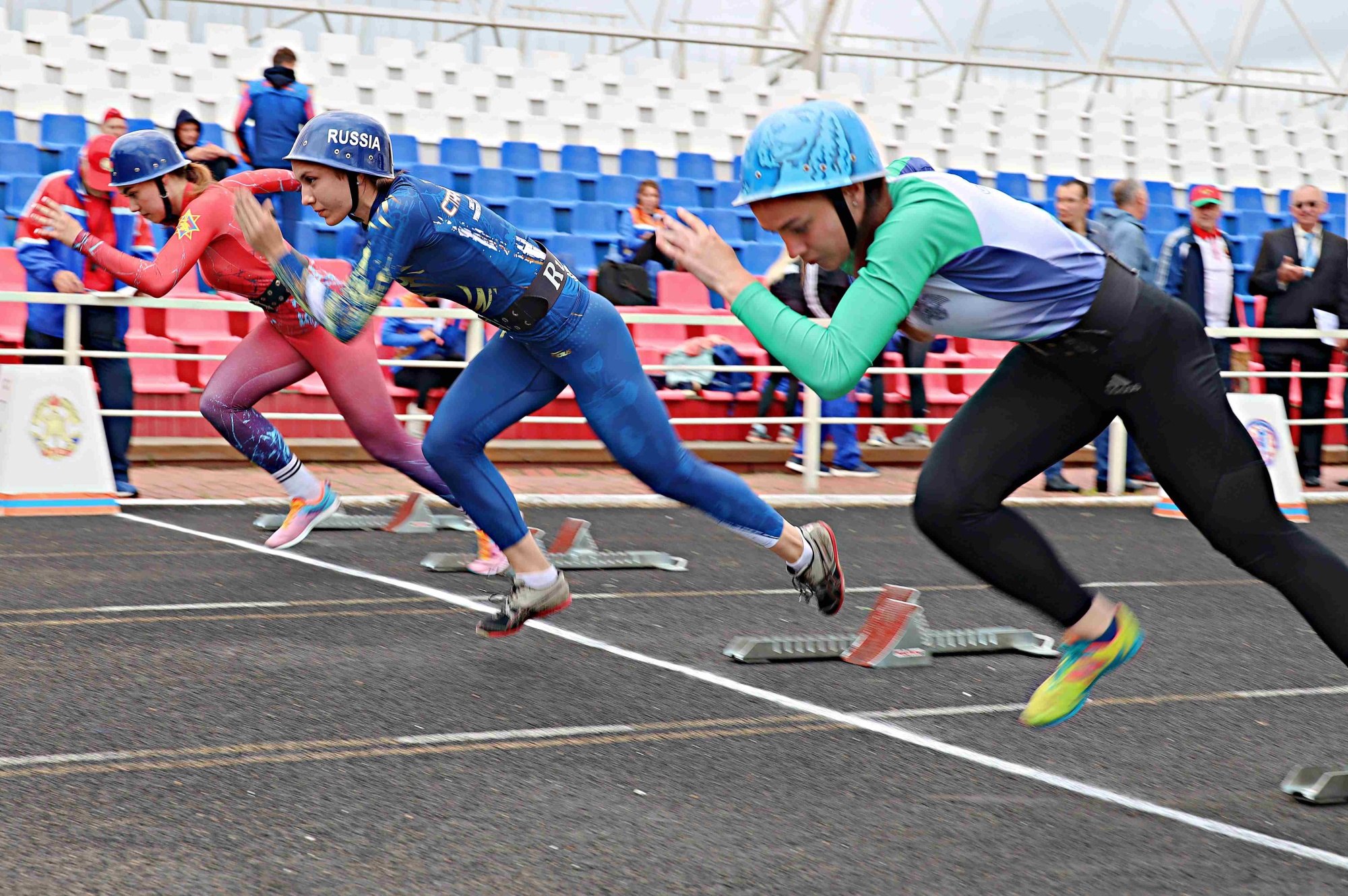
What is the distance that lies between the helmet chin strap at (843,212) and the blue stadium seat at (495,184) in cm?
1225

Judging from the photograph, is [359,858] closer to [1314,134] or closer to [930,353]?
[930,353]

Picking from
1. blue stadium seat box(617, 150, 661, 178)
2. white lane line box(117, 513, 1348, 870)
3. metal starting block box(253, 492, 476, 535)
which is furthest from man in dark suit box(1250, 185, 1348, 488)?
white lane line box(117, 513, 1348, 870)

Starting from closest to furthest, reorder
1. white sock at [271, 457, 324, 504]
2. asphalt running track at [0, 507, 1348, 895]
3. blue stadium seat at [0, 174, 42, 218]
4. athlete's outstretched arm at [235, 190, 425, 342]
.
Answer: asphalt running track at [0, 507, 1348, 895], athlete's outstretched arm at [235, 190, 425, 342], white sock at [271, 457, 324, 504], blue stadium seat at [0, 174, 42, 218]

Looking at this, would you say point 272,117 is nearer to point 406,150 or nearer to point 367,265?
point 406,150

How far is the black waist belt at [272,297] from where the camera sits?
23.1ft

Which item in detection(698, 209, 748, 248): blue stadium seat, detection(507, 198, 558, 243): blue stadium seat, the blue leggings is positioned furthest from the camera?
detection(698, 209, 748, 248): blue stadium seat

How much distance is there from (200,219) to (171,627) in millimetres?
2199

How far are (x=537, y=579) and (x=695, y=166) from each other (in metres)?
12.7

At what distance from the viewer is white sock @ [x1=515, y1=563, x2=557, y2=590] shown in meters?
5.53

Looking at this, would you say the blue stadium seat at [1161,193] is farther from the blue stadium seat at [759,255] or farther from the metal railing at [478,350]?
the metal railing at [478,350]

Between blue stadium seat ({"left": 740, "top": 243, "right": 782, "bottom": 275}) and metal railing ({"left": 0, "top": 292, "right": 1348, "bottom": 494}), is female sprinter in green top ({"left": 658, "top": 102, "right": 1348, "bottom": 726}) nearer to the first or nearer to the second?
metal railing ({"left": 0, "top": 292, "right": 1348, "bottom": 494})

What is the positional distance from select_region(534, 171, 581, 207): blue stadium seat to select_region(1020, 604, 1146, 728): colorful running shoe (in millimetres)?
12337

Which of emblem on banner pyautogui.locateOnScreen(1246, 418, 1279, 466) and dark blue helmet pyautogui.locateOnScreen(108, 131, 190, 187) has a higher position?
dark blue helmet pyautogui.locateOnScreen(108, 131, 190, 187)

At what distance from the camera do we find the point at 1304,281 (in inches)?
474
